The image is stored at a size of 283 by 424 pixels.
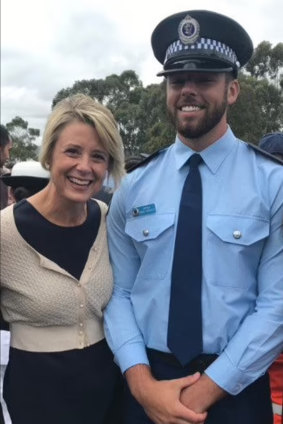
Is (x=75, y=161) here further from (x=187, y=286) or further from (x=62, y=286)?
(x=187, y=286)

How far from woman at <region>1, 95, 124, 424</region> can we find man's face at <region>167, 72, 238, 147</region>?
0.30m

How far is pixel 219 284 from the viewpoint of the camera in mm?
1651

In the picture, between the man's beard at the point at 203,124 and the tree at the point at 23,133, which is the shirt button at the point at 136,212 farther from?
the tree at the point at 23,133

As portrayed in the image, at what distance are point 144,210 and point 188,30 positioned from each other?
0.64m

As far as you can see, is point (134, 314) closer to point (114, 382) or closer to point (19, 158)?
point (114, 382)

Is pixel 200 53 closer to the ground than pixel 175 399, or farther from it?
farther from it

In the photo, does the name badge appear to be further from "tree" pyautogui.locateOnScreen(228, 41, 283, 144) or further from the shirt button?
"tree" pyautogui.locateOnScreen(228, 41, 283, 144)

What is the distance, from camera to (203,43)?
1724mm

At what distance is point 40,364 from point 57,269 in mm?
337

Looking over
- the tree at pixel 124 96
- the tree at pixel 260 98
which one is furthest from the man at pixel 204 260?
the tree at pixel 124 96

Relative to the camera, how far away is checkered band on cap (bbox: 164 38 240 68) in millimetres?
1710

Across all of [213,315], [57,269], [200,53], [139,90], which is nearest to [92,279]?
[57,269]

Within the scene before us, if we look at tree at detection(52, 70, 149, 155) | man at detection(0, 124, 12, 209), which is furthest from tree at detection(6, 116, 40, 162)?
man at detection(0, 124, 12, 209)


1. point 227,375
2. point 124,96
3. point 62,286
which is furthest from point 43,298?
A: point 124,96
